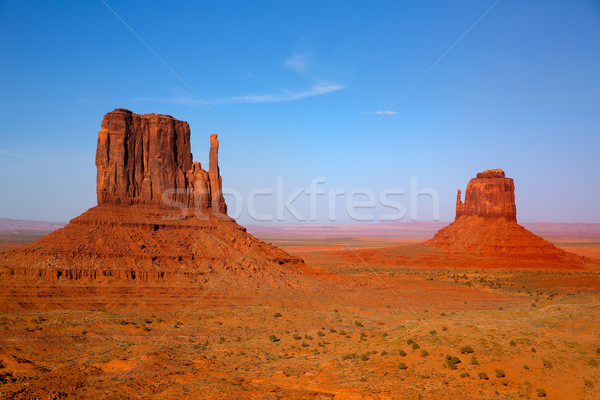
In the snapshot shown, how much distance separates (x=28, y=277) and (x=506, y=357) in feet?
129

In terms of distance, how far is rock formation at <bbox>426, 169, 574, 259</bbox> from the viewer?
9538 cm

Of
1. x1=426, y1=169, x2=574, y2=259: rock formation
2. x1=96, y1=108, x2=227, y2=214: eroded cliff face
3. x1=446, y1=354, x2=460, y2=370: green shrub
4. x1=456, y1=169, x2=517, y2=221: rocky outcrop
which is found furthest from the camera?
x1=456, y1=169, x2=517, y2=221: rocky outcrop

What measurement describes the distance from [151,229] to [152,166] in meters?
8.02

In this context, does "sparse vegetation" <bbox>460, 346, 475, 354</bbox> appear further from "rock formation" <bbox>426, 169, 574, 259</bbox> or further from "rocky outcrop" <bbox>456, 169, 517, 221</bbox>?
"rocky outcrop" <bbox>456, 169, 517, 221</bbox>

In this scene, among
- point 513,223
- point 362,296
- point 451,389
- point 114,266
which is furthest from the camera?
point 513,223

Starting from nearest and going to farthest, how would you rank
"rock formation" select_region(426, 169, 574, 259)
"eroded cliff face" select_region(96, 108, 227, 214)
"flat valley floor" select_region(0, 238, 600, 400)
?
"flat valley floor" select_region(0, 238, 600, 400) → "eroded cliff face" select_region(96, 108, 227, 214) → "rock formation" select_region(426, 169, 574, 259)

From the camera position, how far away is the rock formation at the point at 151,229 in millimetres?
41812

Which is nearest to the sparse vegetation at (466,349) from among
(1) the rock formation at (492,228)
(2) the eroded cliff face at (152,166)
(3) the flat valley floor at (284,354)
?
(3) the flat valley floor at (284,354)

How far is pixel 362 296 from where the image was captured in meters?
48.2

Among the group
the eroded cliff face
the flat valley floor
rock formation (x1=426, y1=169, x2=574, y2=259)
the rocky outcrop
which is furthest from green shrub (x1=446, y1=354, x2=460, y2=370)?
the rocky outcrop

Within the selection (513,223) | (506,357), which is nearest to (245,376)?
(506,357)

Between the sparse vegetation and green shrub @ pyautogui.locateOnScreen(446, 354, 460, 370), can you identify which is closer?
Result: green shrub @ pyautogui.locateOnScreen(446, 354, 460, 370)

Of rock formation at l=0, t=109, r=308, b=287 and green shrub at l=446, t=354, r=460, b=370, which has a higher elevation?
rock formation at l=0, t=109, r=308, b=287

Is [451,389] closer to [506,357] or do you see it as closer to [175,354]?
[506,357]
